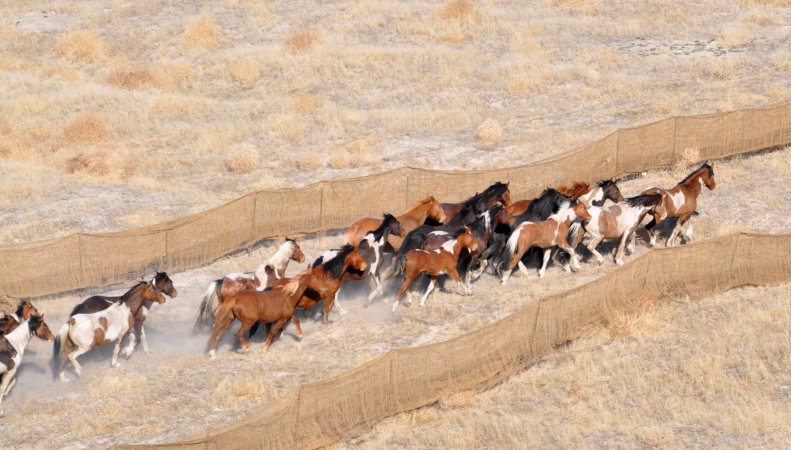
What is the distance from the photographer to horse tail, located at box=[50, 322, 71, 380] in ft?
65.1

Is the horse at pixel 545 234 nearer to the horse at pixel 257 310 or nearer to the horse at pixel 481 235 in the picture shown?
the horse at pixel 481 235

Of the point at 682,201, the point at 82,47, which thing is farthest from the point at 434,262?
the point at 82,47

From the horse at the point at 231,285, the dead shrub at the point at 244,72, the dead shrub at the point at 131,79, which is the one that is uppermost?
the dead shrub at the point at 244,72

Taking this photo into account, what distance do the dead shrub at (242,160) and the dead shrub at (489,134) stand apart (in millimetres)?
6841

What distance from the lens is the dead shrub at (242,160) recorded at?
1257 inches

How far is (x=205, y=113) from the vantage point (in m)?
36.6

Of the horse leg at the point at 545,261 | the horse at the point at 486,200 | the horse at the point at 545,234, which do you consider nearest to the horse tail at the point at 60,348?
the horse at the point at 486,200

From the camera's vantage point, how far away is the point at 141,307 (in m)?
20.8

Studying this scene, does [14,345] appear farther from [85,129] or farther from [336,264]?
[85,129]

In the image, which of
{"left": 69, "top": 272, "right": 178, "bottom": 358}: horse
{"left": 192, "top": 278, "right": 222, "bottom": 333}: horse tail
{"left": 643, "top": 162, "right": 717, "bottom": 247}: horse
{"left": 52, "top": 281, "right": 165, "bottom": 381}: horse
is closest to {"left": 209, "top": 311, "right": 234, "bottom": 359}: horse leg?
{"left": 192, "top": 278, "right": 222, "bottom": 333}: horse tail

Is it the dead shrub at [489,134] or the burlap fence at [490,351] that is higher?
the dead shrub at [489,134]

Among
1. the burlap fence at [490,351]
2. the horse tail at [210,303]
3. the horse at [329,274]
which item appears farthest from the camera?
the horse at [329,274]

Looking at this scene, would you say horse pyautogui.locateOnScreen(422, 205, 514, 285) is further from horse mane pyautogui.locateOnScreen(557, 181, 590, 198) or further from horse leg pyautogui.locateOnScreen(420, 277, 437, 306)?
horse mane pyautogui.locateOnScreen(557, 181, 590, 198)

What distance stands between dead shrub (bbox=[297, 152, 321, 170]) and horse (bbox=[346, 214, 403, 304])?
28.8ft
